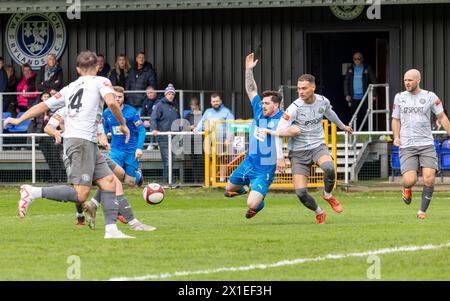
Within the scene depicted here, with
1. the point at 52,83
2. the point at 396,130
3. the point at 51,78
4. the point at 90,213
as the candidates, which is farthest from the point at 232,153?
the point at 90,213

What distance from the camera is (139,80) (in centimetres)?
2792

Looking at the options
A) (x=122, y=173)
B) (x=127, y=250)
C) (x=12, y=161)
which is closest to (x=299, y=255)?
(x=127, y=250)

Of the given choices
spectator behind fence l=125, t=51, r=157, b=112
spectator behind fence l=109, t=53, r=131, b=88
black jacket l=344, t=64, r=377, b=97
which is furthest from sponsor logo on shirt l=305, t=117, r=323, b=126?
spectator behind fence l=109, t=53, r=131, b=88

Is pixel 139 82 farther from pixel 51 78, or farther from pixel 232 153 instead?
pixel 232 153

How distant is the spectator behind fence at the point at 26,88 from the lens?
28.5 metres

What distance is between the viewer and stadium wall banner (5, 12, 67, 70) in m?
30.9

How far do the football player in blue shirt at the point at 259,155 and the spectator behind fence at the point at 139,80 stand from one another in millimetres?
11005

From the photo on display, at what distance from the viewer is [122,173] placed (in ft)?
53.2

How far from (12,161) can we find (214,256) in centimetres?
1569

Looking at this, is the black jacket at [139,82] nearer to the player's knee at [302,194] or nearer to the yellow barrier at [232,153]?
the yellow barrier at [232,153]

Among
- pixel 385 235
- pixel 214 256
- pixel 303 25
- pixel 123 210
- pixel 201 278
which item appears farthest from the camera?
pixel 303 25

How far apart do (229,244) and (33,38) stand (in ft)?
61.8

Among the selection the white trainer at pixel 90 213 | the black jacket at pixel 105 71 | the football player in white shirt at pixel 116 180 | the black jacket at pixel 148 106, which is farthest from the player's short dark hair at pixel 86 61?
the black jacket at pixel 105 71
